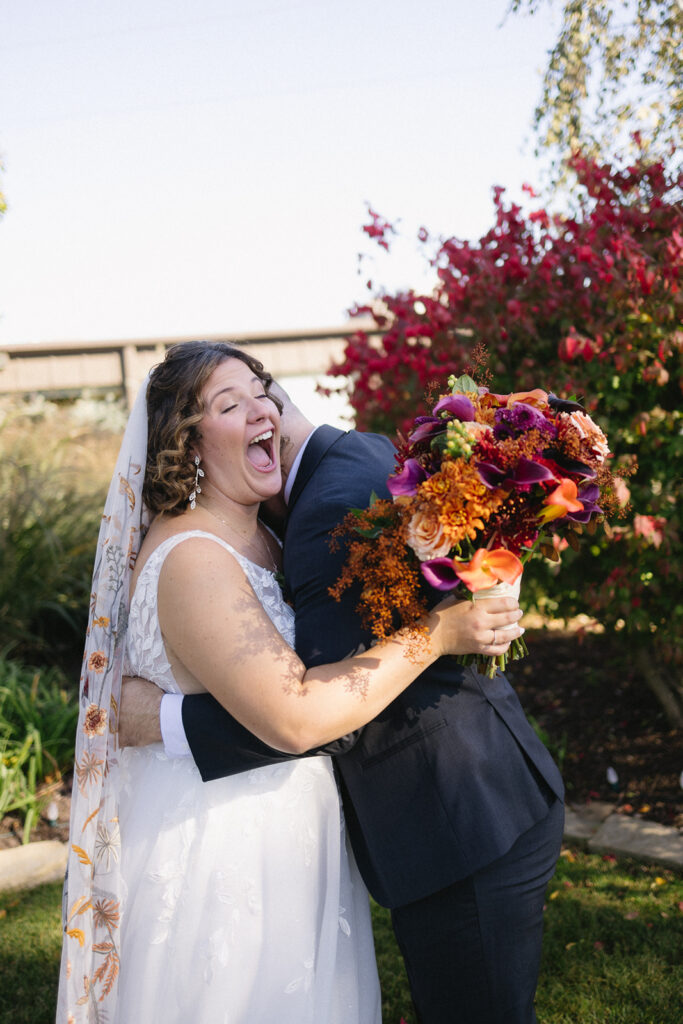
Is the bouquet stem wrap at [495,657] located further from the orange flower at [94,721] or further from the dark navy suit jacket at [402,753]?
the orange flower at [94,721]

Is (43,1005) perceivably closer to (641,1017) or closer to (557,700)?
(641,1017)

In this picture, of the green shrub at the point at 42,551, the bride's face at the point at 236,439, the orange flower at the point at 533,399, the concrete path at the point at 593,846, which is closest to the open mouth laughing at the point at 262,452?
the bride's face at the point at 236,439

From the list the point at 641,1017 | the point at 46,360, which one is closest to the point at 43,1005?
the point at 641,1017

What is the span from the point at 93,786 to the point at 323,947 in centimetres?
73

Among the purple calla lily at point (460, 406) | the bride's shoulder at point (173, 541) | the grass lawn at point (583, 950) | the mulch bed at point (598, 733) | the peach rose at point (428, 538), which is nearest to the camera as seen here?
the peach rose at point (428, 538)

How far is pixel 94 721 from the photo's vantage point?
2.12m

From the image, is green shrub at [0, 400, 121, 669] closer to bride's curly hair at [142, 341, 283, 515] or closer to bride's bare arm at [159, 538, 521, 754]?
bride's curly hair at [142, 341, 283, 515]

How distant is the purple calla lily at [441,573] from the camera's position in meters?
1.60

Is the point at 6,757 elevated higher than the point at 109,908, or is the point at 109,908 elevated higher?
the point at 109,908

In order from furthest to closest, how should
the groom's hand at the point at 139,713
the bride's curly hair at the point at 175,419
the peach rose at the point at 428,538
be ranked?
1. the bride's curly hair at the point at 175,419
2. the groom's hand at the point at 139,713
3. the peach rose at the point at 428,538

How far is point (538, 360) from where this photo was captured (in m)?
4.33

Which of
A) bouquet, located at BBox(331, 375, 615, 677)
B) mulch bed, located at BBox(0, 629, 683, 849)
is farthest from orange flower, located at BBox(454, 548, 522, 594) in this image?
mulch bed, located at BBox(0, 629, 683, 849)

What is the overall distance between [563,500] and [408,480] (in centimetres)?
32

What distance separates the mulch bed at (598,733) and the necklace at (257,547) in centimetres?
258
